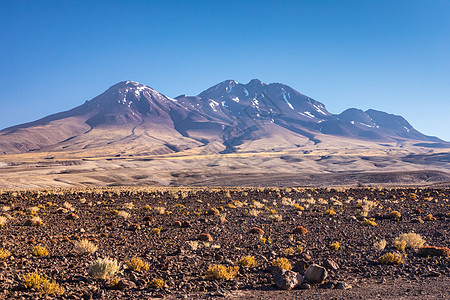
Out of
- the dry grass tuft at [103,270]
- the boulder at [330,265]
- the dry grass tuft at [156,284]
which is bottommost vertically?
the boulder at [330,265]

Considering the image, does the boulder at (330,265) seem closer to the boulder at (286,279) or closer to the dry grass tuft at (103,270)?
the boulder at (286,279)

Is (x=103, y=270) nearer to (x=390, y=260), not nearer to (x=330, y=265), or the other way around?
(x=330, y=265)

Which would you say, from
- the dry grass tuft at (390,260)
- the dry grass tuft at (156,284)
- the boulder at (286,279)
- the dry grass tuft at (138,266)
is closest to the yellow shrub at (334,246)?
the dry grass tuft at (390,260)

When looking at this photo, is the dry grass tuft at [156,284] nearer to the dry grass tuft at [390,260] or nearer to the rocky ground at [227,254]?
the rocky ground at [227,254]

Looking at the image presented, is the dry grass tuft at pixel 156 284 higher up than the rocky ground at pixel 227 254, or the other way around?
the dry grass tuft at pixel 156 284

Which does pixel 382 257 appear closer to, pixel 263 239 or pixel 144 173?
pixel 263 239

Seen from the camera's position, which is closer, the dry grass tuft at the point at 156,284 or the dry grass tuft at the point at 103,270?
the dry grass tuft at the point at 156,284

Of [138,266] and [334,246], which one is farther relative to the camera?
[334,246]

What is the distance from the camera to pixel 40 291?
6.73 meters

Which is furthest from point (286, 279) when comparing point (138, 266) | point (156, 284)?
point (138, 266)

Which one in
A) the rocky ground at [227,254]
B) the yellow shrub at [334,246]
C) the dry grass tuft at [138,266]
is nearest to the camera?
the rocky ground at [227,254]

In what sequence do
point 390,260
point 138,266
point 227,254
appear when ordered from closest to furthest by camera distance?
point 138,266 < point 390,260 < point 227,254

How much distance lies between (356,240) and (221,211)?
998 centimetres

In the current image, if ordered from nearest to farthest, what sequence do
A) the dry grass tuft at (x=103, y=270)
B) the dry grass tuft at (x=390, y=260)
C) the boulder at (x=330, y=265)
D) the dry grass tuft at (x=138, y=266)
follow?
1. the dry grass tuft at (x=103, y=270)
2. the dry grass tuft at (x=138, y=266)
3. the boulder at (x=330, y=265)
4. the dry grass tuft at (x=390, y=260)
